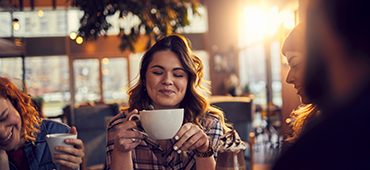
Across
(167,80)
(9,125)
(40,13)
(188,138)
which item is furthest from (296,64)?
(40,13)

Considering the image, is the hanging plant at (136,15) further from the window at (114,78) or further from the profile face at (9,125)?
the window at (114,78)

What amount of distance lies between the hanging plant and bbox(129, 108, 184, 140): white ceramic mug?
160cm

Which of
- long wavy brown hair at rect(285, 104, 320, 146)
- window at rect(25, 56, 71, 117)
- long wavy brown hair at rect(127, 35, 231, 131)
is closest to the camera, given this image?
long wavy brown hair at rect(285, 104, 320, 146)

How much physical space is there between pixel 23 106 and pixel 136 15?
1.35 metres

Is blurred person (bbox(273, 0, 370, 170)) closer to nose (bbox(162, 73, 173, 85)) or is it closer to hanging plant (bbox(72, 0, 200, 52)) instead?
nose (bbox(162, 73, 173, 85))

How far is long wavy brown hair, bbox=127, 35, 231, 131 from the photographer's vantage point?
1.21 m

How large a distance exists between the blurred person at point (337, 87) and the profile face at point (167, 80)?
28.6 inches

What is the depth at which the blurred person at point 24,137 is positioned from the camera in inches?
33.7

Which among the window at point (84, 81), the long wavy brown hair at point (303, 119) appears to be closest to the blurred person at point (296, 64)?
Result: the long wavy brown hair at point (303, 119)

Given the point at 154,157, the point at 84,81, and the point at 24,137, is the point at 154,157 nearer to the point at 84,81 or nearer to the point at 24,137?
the point at 24,137

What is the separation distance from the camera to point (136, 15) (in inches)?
87.5

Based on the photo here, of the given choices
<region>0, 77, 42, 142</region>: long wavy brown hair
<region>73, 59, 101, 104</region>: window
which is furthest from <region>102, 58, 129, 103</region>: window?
<region>0, 77, 42, 142</region>: long wavy brown hair

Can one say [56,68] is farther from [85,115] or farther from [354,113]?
[354,113]

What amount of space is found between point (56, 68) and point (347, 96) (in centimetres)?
1087
